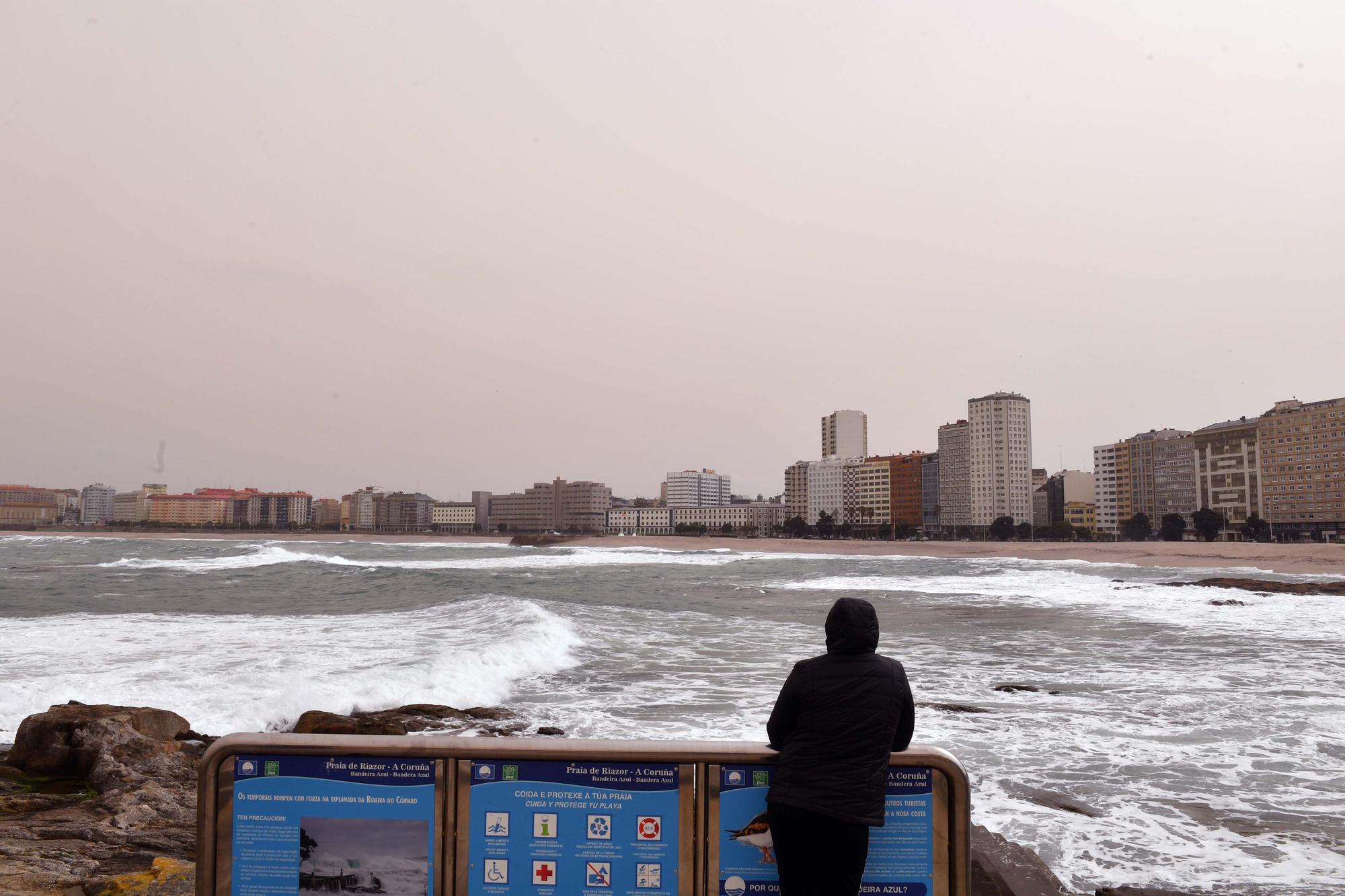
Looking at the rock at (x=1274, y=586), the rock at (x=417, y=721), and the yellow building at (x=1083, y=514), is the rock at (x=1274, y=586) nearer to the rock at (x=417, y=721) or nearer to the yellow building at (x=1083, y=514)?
the rock at (x=417, y=721)

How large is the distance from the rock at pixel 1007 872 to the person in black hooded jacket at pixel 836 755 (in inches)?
64.4

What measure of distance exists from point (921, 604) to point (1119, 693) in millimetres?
15132

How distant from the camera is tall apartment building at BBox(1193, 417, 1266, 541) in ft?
378

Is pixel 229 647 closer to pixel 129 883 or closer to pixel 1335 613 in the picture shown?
pixel 129 883

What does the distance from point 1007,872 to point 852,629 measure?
2344mm

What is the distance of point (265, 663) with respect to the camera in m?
12.9

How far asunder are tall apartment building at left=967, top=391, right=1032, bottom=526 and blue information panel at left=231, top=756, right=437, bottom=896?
150 metres

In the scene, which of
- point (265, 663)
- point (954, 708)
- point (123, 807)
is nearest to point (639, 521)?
point (265, 663)

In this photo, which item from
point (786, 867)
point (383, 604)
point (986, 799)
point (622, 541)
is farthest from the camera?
point (622, 541)

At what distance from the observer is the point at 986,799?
21.8 feet

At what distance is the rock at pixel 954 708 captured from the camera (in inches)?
389

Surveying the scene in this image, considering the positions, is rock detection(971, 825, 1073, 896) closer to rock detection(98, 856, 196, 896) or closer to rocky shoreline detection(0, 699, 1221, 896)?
rocky shoreline detection(0, 699, 1221, 896)

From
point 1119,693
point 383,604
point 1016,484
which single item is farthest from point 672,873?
point 1016,484

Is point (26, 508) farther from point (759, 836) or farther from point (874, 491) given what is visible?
point (759, 836)
